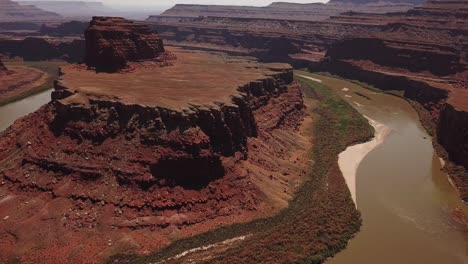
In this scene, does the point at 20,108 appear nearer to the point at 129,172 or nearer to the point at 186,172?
the point at 129,172

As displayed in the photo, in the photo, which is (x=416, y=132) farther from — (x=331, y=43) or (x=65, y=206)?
(x=331, y=43)

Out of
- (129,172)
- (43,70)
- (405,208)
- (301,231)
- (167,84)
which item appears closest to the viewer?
(301,231)

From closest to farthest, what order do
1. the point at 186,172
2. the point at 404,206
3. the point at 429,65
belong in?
the point at 186,172, the point at 404,206, the point at 429,65

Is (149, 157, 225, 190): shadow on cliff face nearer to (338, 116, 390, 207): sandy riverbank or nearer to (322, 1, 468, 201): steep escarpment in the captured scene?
(338, 116, 390, 207): sandy riverbank

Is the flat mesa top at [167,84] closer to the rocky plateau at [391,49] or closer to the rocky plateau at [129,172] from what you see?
the rocky plateau at [129,172]

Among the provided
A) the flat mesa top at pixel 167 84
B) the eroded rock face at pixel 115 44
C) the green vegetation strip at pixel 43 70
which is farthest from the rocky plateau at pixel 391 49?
the green vegetation strip at pixel 43 70

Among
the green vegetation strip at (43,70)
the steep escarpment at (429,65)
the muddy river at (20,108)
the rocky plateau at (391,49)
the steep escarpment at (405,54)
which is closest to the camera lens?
the steep escarpment at (429,65)

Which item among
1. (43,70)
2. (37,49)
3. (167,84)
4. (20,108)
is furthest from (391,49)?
(37,49)
